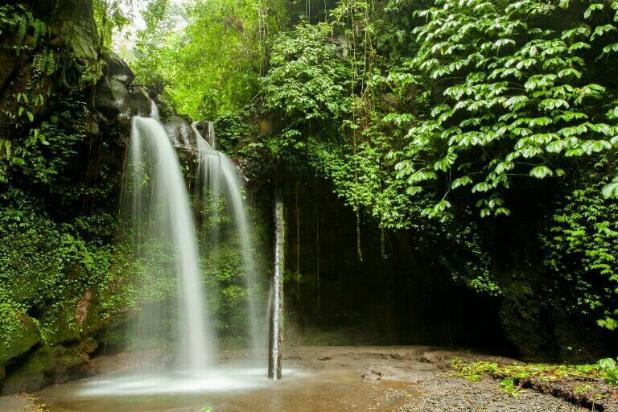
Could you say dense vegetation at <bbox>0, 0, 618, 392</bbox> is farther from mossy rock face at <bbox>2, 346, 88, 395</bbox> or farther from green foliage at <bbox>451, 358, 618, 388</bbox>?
green foliage at <bbox>451, 358, 618, 388</bbox>

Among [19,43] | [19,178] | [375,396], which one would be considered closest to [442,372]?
[375,396]

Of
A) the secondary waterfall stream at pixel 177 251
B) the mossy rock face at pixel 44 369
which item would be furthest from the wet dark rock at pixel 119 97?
the mossy rock face at pixel 44 369

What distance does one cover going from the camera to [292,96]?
29.5 feet

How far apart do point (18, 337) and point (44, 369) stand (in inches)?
27.8

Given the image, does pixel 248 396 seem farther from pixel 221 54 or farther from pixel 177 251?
pixel 221 54

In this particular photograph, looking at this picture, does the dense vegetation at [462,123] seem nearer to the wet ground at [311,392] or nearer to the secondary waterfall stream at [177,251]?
the secondary waterfall stream at [177,251]

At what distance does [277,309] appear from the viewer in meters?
7.39

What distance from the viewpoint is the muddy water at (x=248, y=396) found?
491 centimetres

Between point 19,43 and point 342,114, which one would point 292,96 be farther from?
point 19,43

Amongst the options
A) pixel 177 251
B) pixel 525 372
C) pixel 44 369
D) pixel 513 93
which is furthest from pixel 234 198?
pixel 525 372

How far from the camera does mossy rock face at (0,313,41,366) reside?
5586 mm

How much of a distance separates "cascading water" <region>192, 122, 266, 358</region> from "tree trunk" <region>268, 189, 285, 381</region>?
88cm

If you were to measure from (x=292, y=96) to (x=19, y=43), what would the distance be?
5025mm

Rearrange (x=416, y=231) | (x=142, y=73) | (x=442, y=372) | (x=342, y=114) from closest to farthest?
(x=442, y=372) → (x=416, y=231) → (x=342, y=114) → (x=142, y=73)
